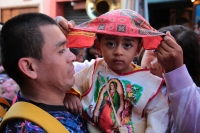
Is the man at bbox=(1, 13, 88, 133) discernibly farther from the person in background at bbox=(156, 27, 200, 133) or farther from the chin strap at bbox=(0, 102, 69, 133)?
the person in background at bbox=(156, 27, 200, 133)

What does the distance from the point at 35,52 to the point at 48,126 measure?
0.39m

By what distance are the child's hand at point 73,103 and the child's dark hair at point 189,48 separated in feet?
2.68

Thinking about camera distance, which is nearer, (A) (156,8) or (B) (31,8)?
(A) (156,8)

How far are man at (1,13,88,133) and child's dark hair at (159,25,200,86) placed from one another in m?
0.83

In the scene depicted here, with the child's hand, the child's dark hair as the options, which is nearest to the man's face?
the child's hand

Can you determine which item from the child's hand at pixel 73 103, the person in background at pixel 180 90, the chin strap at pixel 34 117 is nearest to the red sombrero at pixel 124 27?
the person in background at pixel 180 90

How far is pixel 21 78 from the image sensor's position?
1.41 meters

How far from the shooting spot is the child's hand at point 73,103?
155 centimetres

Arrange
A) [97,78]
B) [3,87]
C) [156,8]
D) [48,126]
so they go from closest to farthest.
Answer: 1. [48,126]
2. [97,78]
3. [3,87]
4. [156,8]

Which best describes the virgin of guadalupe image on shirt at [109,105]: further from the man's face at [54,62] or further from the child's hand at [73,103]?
the man's face at [54,62]

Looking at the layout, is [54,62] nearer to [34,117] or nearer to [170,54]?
[34,117]

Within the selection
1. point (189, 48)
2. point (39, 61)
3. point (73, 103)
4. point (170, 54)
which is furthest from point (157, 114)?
point (39, 61)

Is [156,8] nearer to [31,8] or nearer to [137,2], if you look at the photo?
[137,2]

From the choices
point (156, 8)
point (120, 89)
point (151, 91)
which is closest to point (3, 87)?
point (120, 89)
